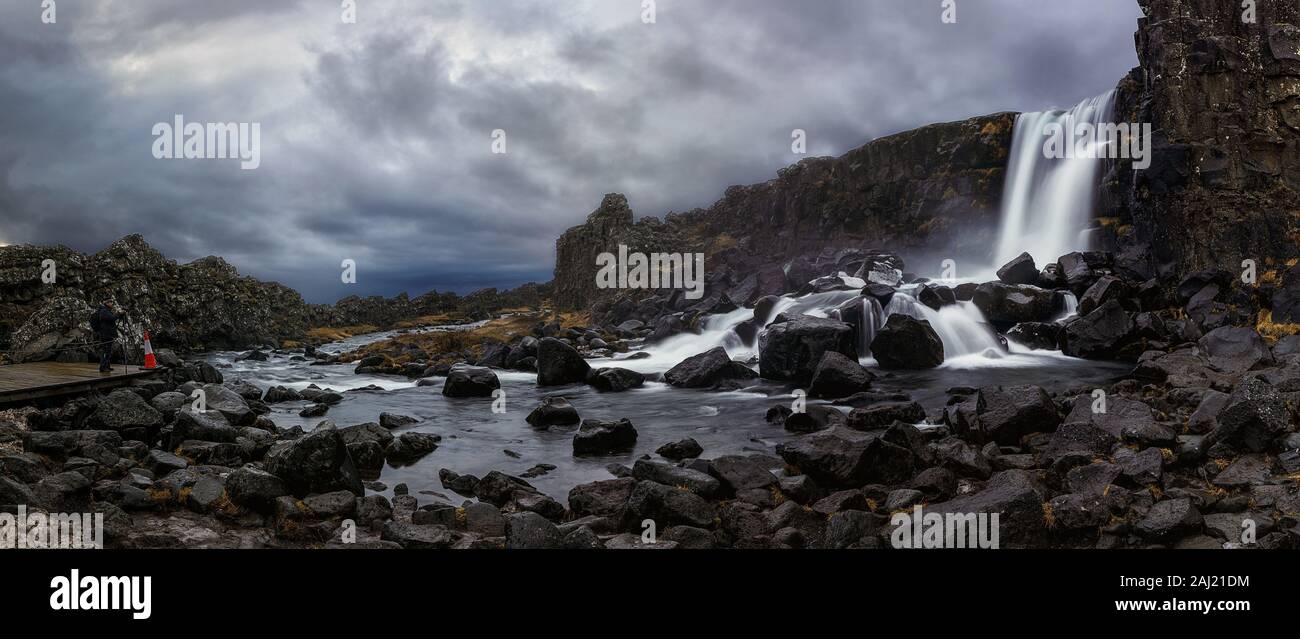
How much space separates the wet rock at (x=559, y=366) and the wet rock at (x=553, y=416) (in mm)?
9956

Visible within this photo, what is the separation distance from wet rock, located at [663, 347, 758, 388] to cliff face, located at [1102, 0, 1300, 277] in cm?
2286

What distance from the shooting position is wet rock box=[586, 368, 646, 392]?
31.9 meters

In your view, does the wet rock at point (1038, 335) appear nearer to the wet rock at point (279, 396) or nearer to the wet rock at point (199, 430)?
the wet rock at point (199, 430)

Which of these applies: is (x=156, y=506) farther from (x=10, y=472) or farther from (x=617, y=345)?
(x=617, y=345)

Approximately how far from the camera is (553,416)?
22.9 m

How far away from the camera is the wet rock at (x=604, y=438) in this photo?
61.4 feet

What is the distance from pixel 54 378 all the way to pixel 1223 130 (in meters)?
49.5

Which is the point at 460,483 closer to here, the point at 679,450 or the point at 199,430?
the point at 679,450

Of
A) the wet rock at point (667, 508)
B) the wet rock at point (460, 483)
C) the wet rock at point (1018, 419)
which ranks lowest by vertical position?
the wet rock at point (460, 483)

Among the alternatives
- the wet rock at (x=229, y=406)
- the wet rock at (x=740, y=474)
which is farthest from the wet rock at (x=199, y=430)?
the wet rock at (x=740, y=474)

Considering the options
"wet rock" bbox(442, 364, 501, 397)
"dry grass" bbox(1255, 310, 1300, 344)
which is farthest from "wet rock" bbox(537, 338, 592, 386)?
"dry grass" bbox(1255, 310, 1300, 344)

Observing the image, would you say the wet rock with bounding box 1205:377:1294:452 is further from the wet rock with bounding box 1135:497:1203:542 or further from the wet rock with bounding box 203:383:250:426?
the wet rock with bounding box 203:383:250:426

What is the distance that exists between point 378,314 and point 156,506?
359 feet

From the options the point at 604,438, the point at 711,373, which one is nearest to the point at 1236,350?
the point at 711,373
